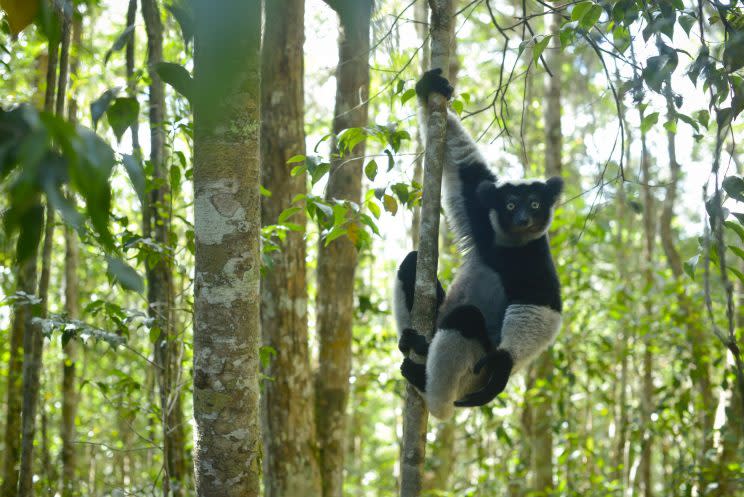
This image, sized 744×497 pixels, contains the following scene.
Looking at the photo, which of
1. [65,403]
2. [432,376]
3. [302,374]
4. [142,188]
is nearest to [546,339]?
[432,376]

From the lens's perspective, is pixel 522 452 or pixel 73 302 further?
pixel 522 452

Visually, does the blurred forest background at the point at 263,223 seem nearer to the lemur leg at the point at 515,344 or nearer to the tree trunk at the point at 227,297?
the tree trunk at the point at 227,297

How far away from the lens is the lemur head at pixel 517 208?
4.67 meters

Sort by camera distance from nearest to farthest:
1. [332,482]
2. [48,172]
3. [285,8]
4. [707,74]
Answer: [48,172]
[707,74]
[285,8]
[332,482]

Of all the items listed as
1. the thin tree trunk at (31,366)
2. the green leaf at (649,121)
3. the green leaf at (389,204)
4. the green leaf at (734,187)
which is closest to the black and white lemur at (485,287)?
the green leaf at (389,204)

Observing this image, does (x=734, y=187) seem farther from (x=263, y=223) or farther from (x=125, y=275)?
(x=263, y=223)

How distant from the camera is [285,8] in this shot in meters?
5.21

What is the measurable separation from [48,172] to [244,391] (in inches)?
63.0

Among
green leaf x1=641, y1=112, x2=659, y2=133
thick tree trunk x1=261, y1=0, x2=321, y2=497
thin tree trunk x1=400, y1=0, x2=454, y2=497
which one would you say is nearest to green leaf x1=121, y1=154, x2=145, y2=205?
thin tree trunk x1=400, y1=0, x2=454, y2=497

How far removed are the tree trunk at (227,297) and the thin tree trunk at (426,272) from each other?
90cm

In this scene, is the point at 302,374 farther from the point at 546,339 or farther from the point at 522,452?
the point at 522,452

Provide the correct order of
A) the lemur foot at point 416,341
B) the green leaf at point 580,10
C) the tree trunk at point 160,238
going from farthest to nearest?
the tree trunk at point 160,238
the lemur foot at point 416,341
the green leaf at point 580,10

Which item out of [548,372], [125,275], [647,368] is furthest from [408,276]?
[647,368]

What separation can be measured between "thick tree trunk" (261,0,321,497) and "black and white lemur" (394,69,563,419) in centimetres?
105
